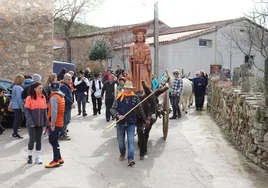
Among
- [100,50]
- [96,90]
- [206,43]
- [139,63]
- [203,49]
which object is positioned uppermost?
[206,43]

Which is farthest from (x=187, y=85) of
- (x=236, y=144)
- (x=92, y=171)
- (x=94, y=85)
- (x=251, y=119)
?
(x=92, y=171)

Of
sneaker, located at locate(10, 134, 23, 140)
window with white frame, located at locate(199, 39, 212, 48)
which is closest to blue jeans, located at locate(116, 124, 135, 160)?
sneaker, located at locate(10, 134, 23, 140)

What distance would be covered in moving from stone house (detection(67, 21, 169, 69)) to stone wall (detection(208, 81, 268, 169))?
22.6 m

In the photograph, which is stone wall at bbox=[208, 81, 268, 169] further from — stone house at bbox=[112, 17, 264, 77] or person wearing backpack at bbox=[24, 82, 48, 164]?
stone house at bbox=[112, 17, 264, 77]

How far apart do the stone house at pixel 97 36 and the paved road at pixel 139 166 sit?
77.2 feet

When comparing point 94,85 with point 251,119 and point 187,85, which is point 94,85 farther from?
point 251,119

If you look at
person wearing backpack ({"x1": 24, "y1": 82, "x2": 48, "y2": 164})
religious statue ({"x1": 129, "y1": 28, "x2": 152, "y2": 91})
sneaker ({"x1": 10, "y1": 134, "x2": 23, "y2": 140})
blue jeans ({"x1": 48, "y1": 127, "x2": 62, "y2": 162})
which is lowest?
sneaker ({"x1": 10, "y1": 134, "x2": 23, "y2": 140})

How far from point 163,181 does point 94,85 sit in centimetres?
778

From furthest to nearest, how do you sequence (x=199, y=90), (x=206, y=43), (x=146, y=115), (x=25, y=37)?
(x=206, y=43)
(x=199, y=90)
(x=25, y=37)
(x=146, y=115)

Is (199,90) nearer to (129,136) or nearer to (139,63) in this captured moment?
(139,63)

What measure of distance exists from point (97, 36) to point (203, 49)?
10.8 m

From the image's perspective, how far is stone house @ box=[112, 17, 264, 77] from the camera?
28125mm

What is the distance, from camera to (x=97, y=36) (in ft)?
114

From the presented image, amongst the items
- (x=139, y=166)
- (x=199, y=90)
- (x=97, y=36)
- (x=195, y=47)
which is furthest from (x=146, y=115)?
(x=97, y=36)
